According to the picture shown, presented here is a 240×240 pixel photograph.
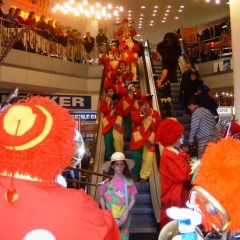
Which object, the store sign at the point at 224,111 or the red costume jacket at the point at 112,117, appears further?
the store sign at the point at 224,111

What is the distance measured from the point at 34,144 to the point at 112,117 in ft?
21.2

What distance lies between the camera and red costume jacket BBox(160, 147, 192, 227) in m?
4.11

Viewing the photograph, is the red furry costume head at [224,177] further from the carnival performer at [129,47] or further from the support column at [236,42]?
the carnival performer at [129,47]

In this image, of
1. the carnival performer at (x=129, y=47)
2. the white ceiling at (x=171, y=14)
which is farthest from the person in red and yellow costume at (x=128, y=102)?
the white ceiling at (x=171, y=14)

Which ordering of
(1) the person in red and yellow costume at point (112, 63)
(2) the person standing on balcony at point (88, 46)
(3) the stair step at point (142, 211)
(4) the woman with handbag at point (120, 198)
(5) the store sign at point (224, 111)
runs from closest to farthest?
(4) the woman with handbag at point (120, 198) → (3) the stair step at point (142, 211) → (1) the person in red and yellow costume at point (112, 63) → (5) the store sign at point (224, 111) → (2) the person standing on balcony at point (88, 46)

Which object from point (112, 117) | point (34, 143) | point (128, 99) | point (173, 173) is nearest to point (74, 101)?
point (128, 99)

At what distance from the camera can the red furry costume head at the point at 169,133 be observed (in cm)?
434

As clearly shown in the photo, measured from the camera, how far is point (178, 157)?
4156mm

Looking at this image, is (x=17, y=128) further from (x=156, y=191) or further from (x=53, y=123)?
(x=156, y=191)

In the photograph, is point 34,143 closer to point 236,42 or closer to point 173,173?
point 173,173

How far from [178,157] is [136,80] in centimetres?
776

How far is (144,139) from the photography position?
7398 millimetres

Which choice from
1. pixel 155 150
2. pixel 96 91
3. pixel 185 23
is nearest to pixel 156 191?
pixel 155 150

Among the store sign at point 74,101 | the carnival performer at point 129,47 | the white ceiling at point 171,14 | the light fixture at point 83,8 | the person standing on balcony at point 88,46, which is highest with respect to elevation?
the white ceiling at point 171,14
